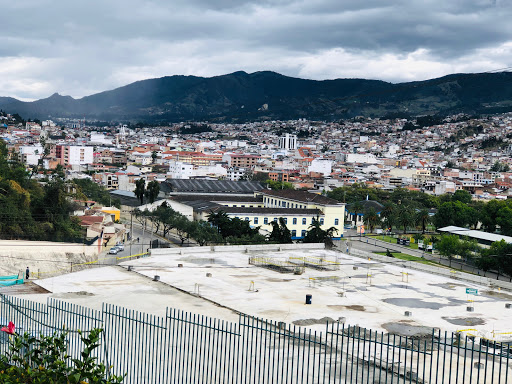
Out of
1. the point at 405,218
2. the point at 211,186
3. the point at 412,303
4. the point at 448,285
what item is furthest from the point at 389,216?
the point at 412,303

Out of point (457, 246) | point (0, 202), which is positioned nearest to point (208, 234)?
point (0, 202)

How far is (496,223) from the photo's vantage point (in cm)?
4706

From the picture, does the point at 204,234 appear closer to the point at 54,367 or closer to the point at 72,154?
the point at 54,367

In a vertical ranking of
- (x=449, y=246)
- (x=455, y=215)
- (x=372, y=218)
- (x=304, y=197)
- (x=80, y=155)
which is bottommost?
(x=372, y=218)

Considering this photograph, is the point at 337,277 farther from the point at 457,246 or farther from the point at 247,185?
the point at 247,185

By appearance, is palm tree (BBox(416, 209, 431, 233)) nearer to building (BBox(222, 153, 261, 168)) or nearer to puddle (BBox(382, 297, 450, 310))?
puddle (BBox(382, 297, 450, 310))

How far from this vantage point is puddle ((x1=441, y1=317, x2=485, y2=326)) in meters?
18.4

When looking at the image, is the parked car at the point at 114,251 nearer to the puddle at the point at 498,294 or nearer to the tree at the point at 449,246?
the puddle at the point at 498,294

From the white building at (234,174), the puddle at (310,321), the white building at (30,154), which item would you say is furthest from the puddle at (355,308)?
the white building at (30,154)

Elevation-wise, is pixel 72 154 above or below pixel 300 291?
above

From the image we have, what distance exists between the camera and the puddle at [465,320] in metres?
18.4

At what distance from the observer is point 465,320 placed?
61.6 ft

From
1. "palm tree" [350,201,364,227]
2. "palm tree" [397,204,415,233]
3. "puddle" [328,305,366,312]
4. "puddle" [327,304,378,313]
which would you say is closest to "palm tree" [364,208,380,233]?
"palm tree" [397,204,415,233]

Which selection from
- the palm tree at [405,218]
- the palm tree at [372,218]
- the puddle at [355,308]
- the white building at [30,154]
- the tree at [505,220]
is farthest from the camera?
the white building at [30,154]
